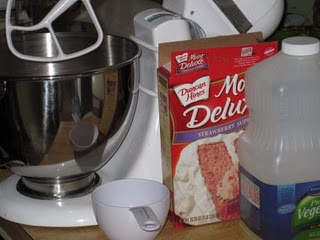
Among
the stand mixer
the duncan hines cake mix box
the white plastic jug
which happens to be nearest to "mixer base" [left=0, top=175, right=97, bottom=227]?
the stand mixer

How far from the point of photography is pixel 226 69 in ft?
3.10

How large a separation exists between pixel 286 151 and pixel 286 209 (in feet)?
0.27

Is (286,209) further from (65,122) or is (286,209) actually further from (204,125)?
(65,122)

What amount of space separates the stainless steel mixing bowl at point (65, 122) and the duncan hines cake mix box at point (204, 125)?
0.25 ft

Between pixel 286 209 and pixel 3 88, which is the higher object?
pixel 3 88

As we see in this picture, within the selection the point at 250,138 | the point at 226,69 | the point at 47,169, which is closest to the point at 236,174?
the point at 250,138

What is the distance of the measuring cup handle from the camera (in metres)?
0.85

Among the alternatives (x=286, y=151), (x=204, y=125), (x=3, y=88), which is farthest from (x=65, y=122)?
(x=286, y=151)

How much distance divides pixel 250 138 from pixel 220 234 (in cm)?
15

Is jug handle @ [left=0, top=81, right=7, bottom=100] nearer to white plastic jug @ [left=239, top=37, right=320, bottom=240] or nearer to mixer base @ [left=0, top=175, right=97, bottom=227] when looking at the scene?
mixer base @ [left=0, top=175, right=97, bottom=227]

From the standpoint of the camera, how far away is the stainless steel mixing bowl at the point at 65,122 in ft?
3.03

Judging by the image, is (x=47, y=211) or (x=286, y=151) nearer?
(x=286, y=151)

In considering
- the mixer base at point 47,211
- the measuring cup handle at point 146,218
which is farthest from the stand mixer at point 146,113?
the measuring cup handle at point 146,218

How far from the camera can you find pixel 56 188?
1051 mm
